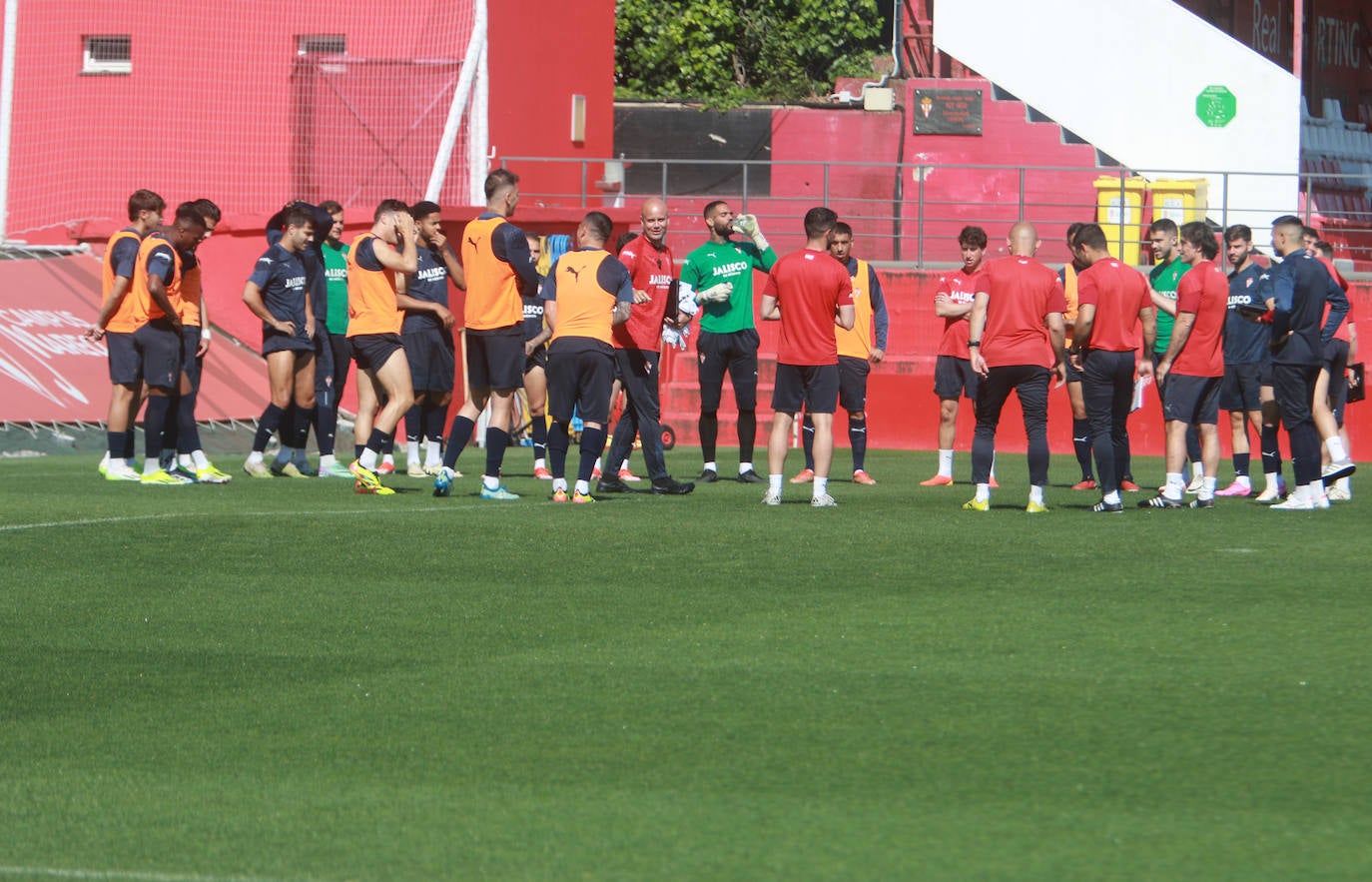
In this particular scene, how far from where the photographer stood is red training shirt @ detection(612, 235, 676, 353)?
14.3 m

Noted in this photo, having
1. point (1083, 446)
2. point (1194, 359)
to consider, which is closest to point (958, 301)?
point (1083, 446)

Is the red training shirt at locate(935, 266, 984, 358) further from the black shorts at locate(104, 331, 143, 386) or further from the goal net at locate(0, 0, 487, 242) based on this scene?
the goal net at locate(0, 0, 487, 242)

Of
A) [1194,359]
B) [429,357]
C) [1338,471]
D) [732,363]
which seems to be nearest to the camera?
[1194,359]

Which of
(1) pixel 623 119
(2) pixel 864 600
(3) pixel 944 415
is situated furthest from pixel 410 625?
(1) pixel 623 119

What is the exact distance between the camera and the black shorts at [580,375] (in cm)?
1250

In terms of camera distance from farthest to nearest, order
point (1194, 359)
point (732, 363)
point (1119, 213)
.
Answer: point (1119, 213) → point (732, 363) → point (1194, 359)

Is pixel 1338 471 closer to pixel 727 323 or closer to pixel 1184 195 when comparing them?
pixel 727 323

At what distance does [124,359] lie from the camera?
14.1 metres

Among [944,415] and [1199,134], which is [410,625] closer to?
[944,415]

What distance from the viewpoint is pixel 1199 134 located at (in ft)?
96.7

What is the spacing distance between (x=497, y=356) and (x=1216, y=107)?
1953 cm

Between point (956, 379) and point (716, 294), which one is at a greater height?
point (716, 294)

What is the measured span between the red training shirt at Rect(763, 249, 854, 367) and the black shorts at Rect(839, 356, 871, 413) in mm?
3206

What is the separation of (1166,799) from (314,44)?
21.0 meters
